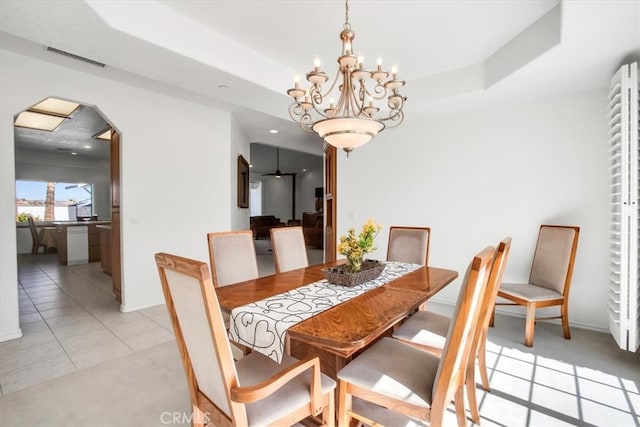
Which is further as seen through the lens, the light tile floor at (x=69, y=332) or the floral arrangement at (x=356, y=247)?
the light tile floor at (x=69, y=332)

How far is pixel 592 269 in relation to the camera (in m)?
3.01

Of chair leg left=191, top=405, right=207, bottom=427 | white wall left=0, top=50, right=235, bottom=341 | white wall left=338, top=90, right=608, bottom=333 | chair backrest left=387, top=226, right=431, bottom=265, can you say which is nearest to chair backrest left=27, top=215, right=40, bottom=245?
white wall left=0, top=50, right=235, bottom=341

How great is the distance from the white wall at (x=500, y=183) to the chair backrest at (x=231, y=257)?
2421 millimetres

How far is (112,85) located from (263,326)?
344cm

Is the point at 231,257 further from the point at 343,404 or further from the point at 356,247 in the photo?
the point at 343,404

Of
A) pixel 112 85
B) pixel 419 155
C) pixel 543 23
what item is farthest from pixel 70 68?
pixel 543 23

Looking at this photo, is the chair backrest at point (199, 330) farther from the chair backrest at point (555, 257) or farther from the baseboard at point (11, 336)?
the chair backrest at point (555, 257)

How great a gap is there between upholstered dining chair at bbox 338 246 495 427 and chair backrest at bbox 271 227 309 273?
121 centimetres

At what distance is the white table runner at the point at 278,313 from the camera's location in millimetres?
1289

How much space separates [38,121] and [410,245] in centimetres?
551

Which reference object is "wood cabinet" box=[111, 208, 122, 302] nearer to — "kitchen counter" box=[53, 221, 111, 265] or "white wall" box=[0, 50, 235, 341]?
"white wall" box=[0, 50, 235, 341]

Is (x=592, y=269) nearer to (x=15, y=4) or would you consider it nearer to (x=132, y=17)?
(x=132, y=17)

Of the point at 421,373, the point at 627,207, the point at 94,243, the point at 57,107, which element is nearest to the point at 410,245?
the point at 627,207

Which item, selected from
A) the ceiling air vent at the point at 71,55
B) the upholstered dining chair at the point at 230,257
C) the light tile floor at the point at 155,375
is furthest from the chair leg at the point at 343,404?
the ceiling air vent at the point at 71,55
